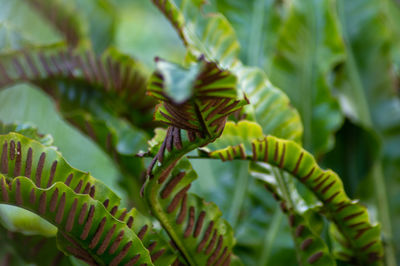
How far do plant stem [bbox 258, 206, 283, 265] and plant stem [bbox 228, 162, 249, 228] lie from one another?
55 millimetres

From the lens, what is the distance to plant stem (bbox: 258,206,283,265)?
2.12ft

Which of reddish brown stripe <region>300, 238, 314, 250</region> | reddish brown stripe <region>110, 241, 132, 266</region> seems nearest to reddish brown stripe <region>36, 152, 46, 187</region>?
reddish brown stripe <region>110, 241, 132, 266</region>

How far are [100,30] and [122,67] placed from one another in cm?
36

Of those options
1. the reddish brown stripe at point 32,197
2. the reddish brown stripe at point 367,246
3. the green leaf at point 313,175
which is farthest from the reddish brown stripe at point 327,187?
the reddish brown stripe at point 32,197

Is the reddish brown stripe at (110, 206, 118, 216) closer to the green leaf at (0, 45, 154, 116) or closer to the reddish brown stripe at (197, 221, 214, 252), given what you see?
the reddish brown stripe at (197, 221, 214, 252)

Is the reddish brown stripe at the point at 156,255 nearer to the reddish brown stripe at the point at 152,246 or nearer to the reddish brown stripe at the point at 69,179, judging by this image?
the reddish brown stripe at the point at 152,246

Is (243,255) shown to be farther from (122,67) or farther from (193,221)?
(122,67)

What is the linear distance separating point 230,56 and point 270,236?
0.29 meters

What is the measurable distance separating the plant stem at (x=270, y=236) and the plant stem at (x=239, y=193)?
0.18ft

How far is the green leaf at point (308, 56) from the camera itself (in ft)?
2.34

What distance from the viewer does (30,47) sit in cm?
65

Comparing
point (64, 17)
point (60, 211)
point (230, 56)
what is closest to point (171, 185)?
point (60, 211)

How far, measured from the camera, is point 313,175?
0.48 metres

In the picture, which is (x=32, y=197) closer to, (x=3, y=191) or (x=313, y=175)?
(x=3, y=191)
